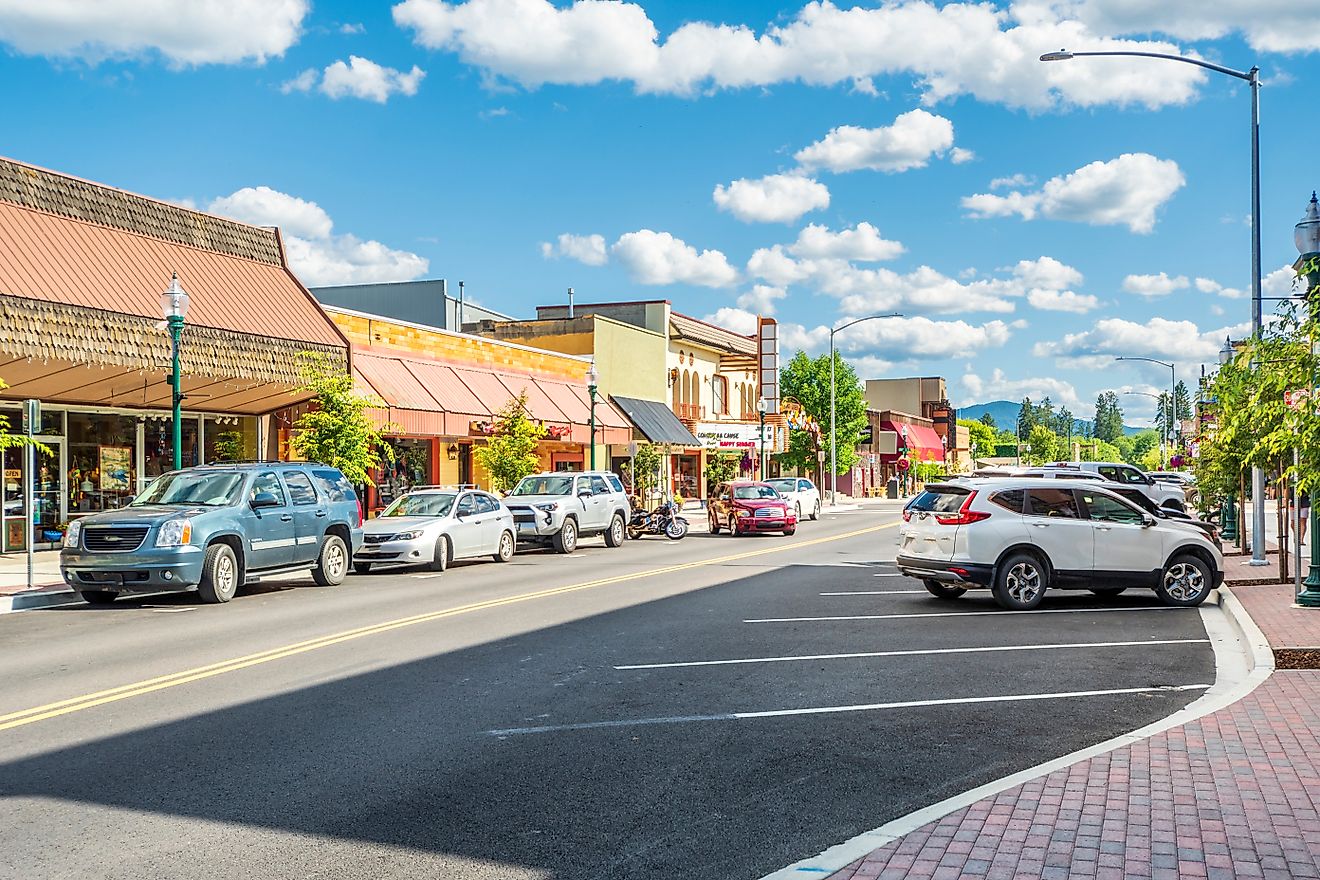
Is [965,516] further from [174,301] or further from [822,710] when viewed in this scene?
[174,301]

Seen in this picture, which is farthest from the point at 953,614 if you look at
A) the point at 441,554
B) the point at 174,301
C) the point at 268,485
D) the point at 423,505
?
the point at 174,301

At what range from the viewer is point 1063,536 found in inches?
611

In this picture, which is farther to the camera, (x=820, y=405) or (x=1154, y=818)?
(x=820, y=405)

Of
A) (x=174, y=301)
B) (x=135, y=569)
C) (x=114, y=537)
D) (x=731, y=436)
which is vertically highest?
(x=174, y=301)

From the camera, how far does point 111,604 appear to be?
17.1 metres

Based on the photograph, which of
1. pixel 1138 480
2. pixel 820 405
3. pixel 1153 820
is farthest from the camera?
pixel 820 405

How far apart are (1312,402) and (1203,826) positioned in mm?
5957

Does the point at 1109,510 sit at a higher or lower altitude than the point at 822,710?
higher

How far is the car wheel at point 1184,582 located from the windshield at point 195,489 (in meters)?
12.8

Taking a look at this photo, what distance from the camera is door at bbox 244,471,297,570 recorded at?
1791 centimetres

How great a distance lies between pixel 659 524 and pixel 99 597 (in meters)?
18.6

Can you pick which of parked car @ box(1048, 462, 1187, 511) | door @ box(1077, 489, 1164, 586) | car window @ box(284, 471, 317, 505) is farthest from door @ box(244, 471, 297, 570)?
parked car @ box(1048, 462, 1187, 511)

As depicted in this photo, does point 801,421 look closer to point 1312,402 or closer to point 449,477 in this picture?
point 449,477

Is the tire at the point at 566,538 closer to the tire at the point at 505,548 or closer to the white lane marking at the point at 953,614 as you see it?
the tire at the point at 505,548
